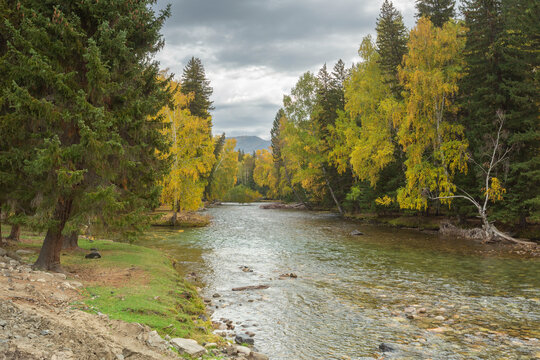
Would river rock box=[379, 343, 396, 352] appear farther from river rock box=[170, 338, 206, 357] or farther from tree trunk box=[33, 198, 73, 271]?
tree trunk box=[33, 198, 73, 271]

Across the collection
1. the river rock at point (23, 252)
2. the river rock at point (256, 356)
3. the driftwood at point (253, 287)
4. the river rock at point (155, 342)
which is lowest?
the driftwood at point (253, 287)

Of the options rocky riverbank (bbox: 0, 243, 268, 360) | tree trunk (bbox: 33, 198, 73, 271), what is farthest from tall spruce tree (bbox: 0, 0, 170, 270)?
rocky riverbank (bbox: 0, 243, 268, 360)

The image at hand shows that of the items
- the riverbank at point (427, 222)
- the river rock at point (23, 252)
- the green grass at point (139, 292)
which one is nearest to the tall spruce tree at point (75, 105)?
the green grass at point (139, 292)

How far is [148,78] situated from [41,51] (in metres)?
3.36

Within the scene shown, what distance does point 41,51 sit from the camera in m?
9.47

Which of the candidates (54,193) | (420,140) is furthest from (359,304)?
(420,140)

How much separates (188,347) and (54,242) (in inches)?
260

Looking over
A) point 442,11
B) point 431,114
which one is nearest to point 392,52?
point 442,11

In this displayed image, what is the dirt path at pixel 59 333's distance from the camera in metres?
4.46

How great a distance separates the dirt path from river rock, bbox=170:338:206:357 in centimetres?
52

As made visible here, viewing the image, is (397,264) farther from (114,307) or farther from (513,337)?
(114,307)

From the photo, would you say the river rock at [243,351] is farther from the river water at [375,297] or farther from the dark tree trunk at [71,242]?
the dark tree trunk at [71,242]

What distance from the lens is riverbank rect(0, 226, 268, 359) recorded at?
4.85 metres

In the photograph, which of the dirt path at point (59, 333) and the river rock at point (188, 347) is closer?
the dirt path at point (59, 333)
